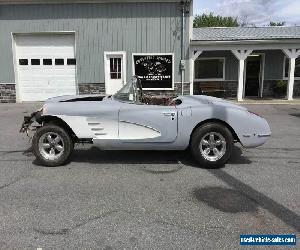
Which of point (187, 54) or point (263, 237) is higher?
point (187, 54)

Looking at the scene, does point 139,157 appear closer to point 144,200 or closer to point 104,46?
point 144,200

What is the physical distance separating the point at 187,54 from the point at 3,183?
41.4 feet

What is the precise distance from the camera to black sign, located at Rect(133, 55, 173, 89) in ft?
53.9

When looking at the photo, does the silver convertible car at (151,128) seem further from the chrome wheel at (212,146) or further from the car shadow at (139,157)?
the car shadow at (139,157)

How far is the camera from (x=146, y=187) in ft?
16.3

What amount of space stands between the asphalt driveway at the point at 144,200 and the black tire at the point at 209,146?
15 cm

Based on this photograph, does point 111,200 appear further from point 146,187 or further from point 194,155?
point 194,155

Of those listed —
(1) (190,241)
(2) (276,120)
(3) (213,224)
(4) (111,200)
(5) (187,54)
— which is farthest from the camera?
(5) (187,54)

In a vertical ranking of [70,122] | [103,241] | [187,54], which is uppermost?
[187,54]

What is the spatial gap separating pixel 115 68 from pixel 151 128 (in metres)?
11.3

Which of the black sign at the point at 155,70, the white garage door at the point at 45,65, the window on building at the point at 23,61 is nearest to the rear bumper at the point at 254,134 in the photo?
the black sign at the point at 155,70

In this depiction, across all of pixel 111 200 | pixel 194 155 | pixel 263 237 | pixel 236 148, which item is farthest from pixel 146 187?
pixel 236 148

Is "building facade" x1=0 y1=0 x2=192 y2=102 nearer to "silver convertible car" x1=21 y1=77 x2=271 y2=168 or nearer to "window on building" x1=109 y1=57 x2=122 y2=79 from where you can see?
"window on building" x1=109 y1=57 x2=122 y2=79

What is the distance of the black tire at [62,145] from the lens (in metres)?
5.99
